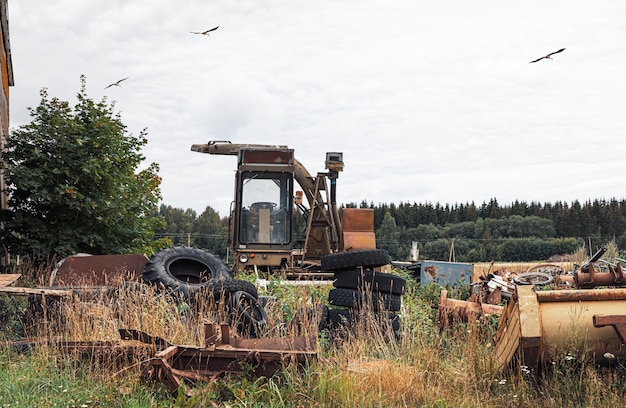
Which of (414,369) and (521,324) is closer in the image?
(521,324)

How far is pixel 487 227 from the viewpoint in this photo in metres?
67.2

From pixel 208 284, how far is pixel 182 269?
2947 mm

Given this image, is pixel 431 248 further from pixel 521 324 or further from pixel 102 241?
pixel 521 324

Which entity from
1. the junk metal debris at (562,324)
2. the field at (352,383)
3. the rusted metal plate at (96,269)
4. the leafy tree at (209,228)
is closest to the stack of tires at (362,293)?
the field at (352,383)

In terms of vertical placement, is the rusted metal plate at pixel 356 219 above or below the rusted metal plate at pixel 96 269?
above

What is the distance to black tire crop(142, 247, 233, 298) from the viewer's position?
10156mm

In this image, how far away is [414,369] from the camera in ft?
20.5

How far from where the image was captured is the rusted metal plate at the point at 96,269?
11.1 metres

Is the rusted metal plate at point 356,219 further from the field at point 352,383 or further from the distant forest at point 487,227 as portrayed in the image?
the distant forest at point 487,227

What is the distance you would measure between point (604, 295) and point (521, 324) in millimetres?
855

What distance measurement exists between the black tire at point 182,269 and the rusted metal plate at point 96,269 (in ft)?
1.63

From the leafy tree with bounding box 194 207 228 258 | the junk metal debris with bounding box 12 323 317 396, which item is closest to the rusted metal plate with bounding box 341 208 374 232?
the junk metal debris with bounding box 12 323 317 396

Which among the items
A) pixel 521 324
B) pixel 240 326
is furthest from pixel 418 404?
pixel 240 326

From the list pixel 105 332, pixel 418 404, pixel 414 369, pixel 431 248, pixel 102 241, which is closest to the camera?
pixel 418 404
